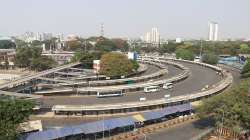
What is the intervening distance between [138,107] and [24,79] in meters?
14.9

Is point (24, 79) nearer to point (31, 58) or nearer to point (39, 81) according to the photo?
point (39, 81)

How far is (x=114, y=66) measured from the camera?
4616cm

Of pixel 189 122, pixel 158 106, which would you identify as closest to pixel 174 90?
pixel 158 106

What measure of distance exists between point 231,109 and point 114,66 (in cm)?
2493

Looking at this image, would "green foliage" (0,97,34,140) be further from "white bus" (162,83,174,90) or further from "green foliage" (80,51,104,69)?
"green foliage" (80,51,104,69)

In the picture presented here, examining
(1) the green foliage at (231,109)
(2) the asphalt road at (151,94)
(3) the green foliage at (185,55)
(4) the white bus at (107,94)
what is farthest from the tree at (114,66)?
(3) the green foliage at (185,55)

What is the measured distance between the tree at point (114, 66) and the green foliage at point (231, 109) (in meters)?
21.5

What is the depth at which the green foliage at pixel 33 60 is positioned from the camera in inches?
2311

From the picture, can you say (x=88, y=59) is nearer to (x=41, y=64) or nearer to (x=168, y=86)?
(x=41, y=64)

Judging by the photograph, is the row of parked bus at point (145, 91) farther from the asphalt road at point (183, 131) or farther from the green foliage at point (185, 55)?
the green foliage at point (185, 55)

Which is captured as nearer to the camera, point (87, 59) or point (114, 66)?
point (114, 66)

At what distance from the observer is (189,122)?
27828mm

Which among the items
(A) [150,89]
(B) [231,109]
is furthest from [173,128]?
(A) [150,89]

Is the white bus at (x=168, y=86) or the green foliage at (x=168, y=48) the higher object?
the green foliage at (x=168, y=48)
